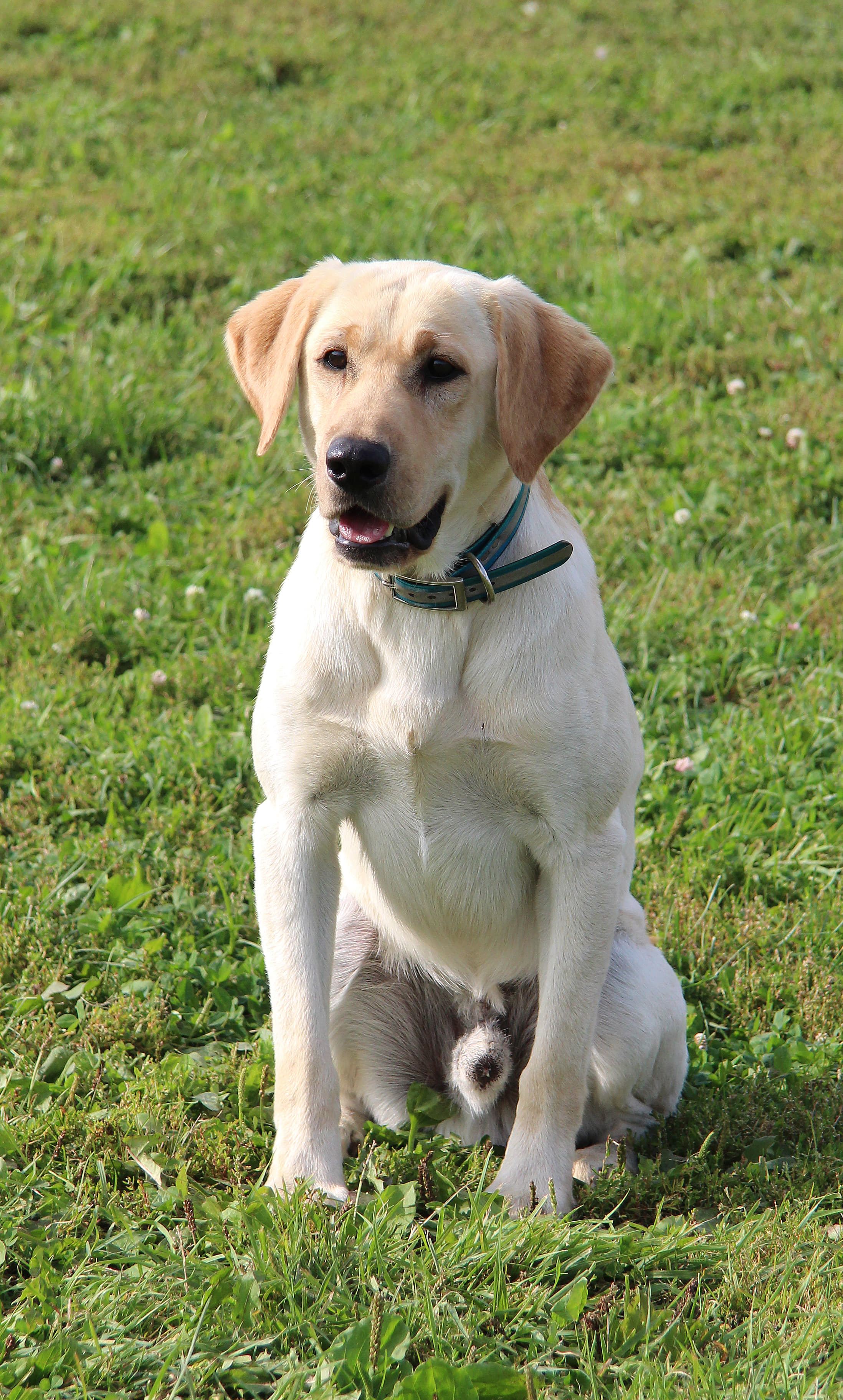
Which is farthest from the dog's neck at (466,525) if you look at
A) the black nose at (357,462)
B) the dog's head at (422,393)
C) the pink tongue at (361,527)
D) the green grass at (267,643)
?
the green grass at (267,643)

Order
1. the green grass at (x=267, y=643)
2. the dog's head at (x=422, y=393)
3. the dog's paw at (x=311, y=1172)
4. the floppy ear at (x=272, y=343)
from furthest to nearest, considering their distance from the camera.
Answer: the floppy ear at (x=272, y=343), the dog's paw at (x=311, y=1172), the dog's head at (x=422, y=393), the green grass at (x=267, y=643)

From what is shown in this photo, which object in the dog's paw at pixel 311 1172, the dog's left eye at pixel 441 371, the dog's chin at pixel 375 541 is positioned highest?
the dog's left eye at pixel 441 371

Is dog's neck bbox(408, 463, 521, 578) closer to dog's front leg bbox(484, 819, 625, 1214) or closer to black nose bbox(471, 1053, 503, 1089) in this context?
dog's front leg bbox(484, 819, 625, 1214)

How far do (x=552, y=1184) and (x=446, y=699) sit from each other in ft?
3.09

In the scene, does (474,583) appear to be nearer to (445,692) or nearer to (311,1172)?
(445,692)

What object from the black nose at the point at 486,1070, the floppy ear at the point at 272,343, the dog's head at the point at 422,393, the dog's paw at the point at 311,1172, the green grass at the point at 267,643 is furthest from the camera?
the black nose at the point at 486,1070

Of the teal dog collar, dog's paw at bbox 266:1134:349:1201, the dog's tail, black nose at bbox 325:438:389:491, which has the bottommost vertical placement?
the dog's tail

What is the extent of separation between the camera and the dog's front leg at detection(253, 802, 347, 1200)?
2.54 m

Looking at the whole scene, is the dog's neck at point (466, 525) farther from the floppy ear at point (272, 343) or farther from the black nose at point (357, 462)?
the floppy ear at point (272, 343)

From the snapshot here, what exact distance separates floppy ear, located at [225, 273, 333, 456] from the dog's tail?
1.34 metres

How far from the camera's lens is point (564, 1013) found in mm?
2531

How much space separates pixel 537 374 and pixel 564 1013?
126 cm

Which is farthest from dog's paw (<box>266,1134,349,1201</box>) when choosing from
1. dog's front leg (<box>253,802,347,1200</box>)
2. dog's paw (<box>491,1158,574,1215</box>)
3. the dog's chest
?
the dog's chest

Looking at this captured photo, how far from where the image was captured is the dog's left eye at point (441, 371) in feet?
8.09
